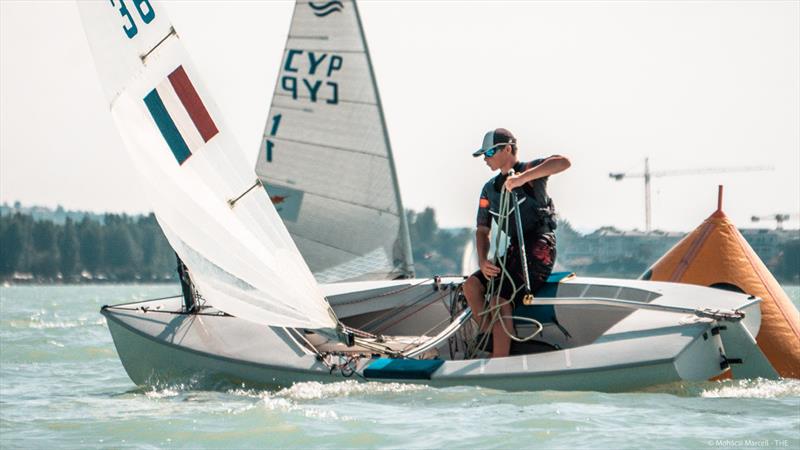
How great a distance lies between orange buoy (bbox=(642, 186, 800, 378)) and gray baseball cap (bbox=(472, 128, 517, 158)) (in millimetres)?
2514

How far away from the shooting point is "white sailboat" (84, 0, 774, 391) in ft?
28.8

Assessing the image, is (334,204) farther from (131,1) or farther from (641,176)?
(641,176)

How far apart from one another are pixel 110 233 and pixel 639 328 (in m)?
99.1

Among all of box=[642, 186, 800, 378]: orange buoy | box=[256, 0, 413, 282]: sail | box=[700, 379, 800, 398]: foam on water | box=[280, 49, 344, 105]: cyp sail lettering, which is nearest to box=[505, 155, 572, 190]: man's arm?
box=[700, 379, 800, 398]: foam on water

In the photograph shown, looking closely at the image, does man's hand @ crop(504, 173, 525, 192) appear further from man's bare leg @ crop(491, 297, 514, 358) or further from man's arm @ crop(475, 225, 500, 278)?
man's bare leg @ crop(491, 297, 514, 358)

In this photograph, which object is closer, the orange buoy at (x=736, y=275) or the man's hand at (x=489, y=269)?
the man's hand at (x=489, y=269)

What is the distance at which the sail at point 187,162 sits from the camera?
A: 8969 millimetres

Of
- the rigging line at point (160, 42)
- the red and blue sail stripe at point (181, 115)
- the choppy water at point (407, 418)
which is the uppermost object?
Answer: the rigging line at point (160, 42)

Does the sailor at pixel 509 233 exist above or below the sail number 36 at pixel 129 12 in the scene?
below

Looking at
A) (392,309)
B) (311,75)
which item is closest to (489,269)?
(392,309)

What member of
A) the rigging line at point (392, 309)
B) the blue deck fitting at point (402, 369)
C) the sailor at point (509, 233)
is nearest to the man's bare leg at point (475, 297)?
the sailor at point (509, 233)

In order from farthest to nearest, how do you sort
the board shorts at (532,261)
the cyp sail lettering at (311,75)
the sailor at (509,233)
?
the cyp sail lettering at (311,75) → the board shorts at (532,261) → the sailor at (509,233)

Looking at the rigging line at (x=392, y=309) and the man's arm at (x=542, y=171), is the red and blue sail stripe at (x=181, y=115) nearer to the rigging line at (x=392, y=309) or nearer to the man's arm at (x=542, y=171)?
the man's arm at (x=542, y=171)

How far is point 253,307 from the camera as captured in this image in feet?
30.1
